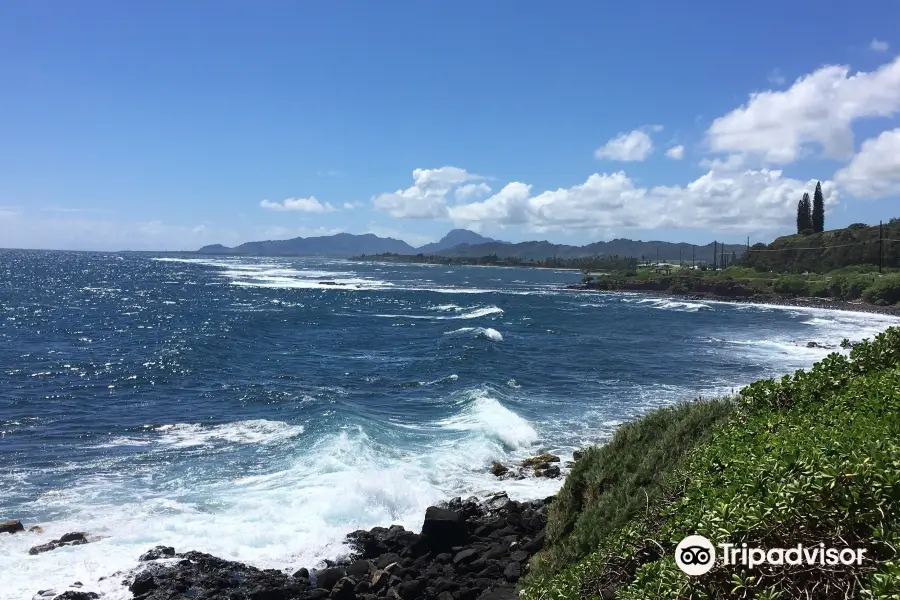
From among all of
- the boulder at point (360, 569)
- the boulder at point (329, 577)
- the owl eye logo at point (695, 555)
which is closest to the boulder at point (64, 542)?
the boulder at point (329, 577)

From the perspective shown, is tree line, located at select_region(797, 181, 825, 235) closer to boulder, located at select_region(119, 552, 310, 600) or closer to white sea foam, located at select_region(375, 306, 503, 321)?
white sea foam, located at select_region(375, 306, 503, 321)

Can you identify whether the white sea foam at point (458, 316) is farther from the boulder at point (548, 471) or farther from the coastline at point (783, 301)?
the boulder at point (548, 471)

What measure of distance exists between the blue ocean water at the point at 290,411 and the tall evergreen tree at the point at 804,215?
82930mm

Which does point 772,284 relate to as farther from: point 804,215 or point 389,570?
point 389,570

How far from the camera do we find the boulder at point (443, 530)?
14.4m

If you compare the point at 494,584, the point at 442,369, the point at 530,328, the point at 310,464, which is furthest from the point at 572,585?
the point at 530,328

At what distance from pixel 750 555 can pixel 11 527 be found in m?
16.3

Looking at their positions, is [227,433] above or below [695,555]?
below

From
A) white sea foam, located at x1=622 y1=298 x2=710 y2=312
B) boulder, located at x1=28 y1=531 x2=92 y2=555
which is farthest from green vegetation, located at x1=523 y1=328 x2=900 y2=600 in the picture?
white sea foam, located at x1=622 y1=298 x2=710 y2=312

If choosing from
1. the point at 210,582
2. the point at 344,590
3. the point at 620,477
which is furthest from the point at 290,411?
the point at 620,477

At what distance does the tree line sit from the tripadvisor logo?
143008 millimetres

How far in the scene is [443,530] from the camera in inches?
570

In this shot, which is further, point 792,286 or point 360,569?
point 792,286

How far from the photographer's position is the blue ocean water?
→ 1565cm
